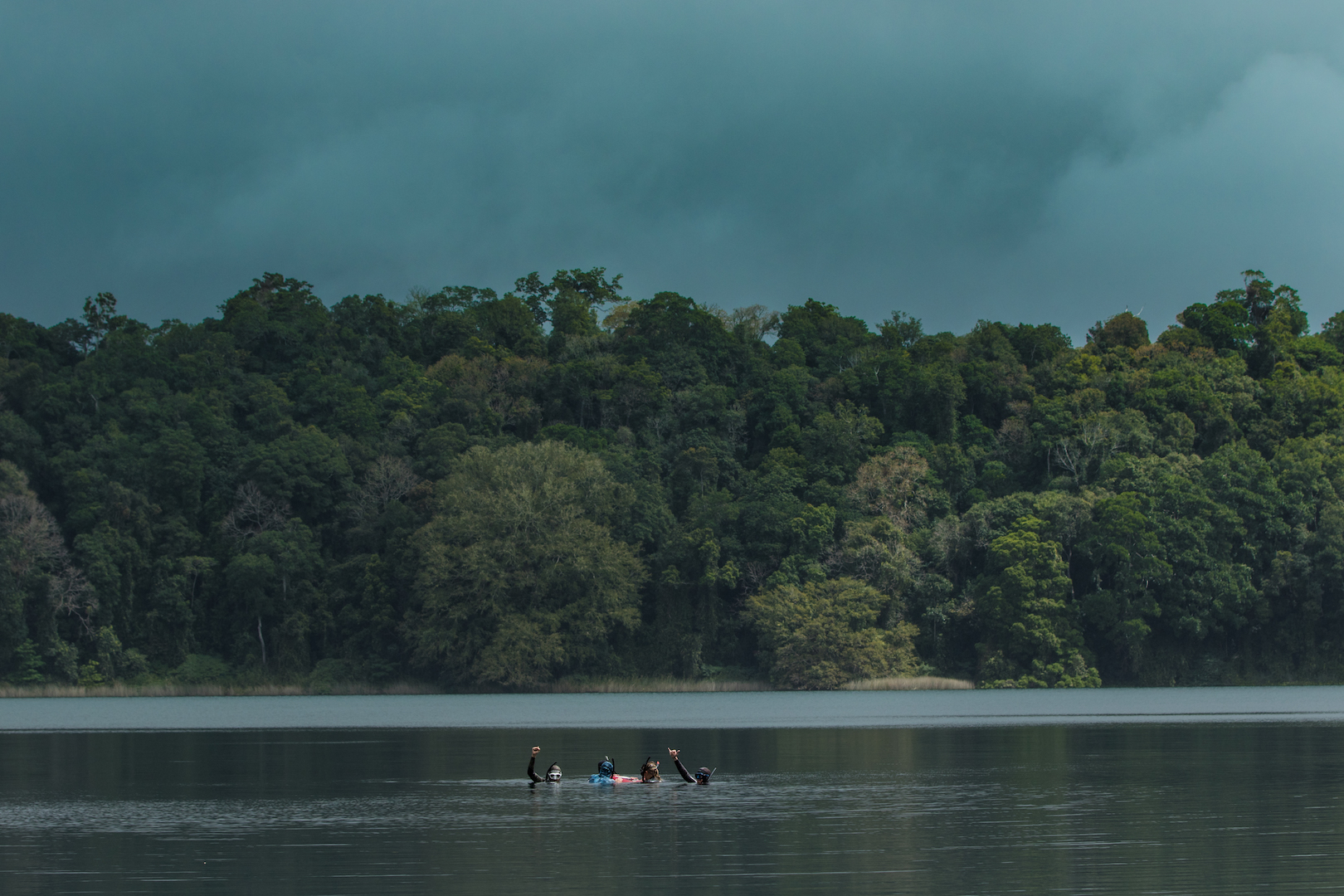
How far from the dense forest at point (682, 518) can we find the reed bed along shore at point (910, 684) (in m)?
1.03

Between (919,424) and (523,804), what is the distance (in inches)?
3052

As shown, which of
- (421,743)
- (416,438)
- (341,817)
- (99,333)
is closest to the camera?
(341,817)

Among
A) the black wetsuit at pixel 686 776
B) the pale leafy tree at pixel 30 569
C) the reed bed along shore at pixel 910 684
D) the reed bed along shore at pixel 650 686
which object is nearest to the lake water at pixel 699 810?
the black wetsuit at pixel 686 776

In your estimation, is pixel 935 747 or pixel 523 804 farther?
pixel 935 747

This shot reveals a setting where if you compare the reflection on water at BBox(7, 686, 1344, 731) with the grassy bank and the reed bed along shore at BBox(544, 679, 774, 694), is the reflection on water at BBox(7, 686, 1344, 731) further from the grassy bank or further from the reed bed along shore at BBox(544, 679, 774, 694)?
the reed bed along shore at BBox(544, 679, 774, 694)

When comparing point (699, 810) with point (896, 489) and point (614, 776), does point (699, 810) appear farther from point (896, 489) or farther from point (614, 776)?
point (896, 489)

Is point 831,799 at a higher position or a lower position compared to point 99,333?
lower

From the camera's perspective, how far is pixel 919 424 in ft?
338

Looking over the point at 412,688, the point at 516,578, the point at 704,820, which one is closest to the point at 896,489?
the point at 516,578

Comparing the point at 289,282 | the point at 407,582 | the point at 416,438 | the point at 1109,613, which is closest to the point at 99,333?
the point at 289,282

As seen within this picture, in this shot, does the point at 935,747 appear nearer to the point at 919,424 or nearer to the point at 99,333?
the point at 919,424

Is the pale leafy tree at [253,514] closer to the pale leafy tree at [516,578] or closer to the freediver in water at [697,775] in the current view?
the pale leafy tree at [516,578]

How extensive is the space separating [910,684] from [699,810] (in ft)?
192

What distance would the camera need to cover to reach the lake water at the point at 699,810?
1939 centimetres
